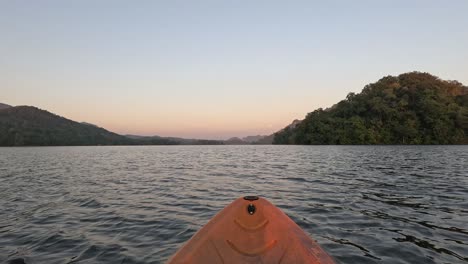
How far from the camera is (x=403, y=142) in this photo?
324 ft

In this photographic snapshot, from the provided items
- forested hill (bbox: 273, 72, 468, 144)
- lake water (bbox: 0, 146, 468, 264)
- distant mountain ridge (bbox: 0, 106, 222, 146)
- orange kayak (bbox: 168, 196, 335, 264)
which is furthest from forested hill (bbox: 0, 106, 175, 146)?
orange kayak (bbox: 168, 196, 335, 264)

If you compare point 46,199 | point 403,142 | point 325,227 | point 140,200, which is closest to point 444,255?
point 325,227

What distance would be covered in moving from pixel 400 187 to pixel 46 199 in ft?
58.9

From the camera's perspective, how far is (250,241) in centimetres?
440

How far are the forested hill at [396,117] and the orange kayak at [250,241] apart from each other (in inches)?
4160

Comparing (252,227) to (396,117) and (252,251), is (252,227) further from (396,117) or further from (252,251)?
(396,117)

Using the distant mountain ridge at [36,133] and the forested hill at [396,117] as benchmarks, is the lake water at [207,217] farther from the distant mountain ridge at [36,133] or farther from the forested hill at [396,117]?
the distant mountain ridge at [36,133]

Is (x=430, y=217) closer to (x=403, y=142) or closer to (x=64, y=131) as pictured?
(x=403, y=142)

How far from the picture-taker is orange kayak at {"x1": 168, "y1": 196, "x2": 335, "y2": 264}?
14.0 feet

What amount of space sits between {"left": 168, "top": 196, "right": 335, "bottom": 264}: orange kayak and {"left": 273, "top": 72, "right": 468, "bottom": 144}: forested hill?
106 metres

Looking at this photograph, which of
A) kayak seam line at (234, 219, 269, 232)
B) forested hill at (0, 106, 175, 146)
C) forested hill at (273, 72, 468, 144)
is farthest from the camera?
forested hill at (0, 106, 175, 146)

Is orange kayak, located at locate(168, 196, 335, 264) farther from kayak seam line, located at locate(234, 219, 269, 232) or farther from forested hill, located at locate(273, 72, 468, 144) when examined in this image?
forested hill, located at locate(273, 72, 468, 144)

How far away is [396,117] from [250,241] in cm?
11301

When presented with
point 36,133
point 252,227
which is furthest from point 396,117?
point 36,133
